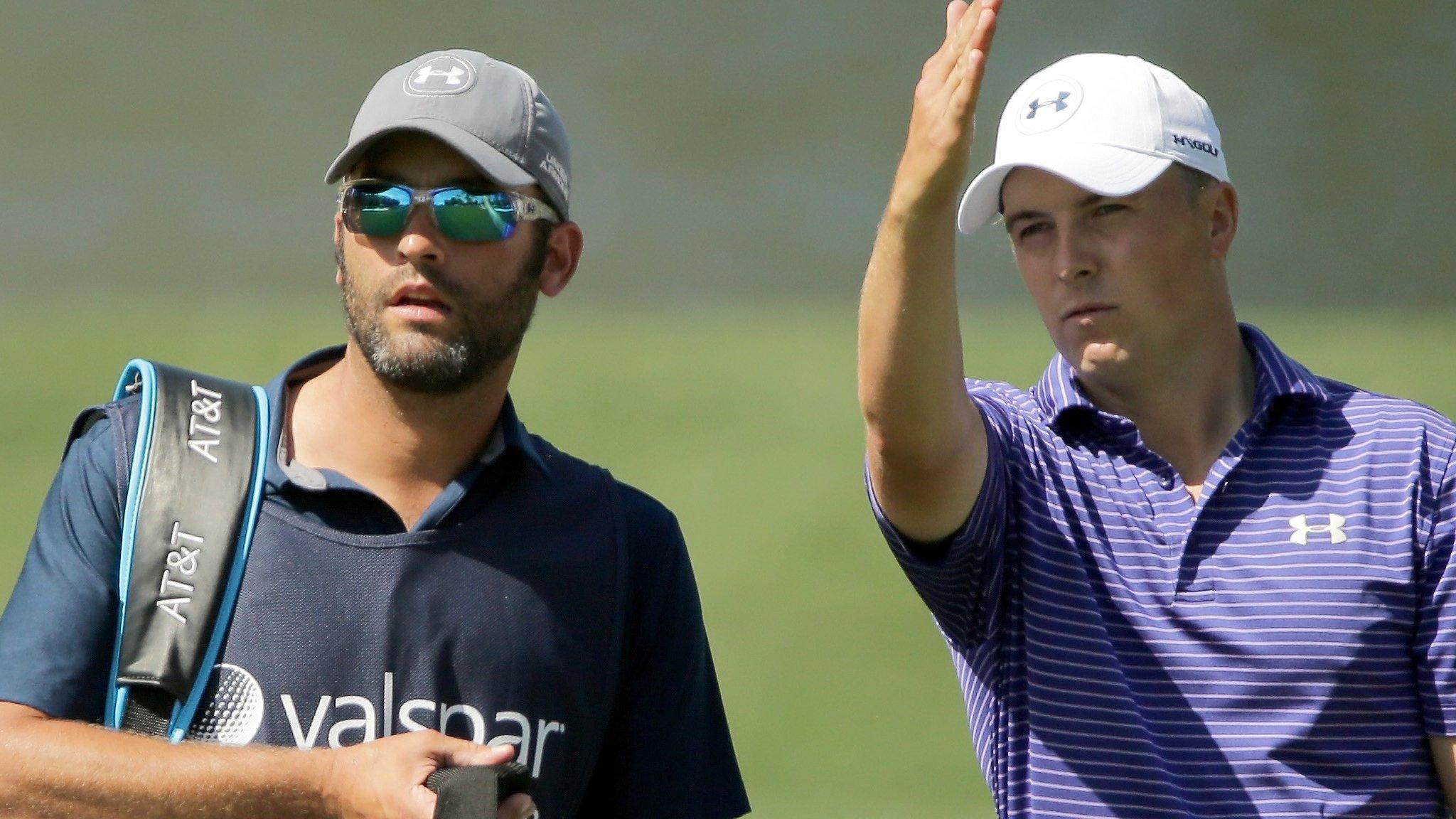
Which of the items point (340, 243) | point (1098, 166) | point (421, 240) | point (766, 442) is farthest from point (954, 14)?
point (766, 442)

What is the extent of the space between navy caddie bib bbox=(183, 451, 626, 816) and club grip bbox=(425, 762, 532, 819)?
0.67ft

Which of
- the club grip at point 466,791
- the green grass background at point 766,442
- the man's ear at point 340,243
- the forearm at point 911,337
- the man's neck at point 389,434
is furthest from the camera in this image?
the green grass background at point 766,442

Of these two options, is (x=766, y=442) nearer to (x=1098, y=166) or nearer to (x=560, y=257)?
(x=560, y=257)

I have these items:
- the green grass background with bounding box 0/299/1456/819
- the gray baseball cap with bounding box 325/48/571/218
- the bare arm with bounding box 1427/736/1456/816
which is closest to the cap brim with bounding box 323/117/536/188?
the gray baseball cap with bounding box 325/48/571/218

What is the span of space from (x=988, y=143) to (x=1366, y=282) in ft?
3.48

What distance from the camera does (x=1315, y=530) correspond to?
2.02 metres

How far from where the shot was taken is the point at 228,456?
196 centimetres

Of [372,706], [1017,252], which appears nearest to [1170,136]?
[1017,252]

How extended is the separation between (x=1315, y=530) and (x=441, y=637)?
1011 millimetres

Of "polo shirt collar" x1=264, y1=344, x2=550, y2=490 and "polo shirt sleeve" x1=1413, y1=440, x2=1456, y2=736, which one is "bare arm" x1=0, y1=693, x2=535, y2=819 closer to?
"polo shirt collar" x1=264, y1=344, x2=550, y2=490

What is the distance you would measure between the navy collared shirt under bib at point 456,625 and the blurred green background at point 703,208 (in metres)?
2.03

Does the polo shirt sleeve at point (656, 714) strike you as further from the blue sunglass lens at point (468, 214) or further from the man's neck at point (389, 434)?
the blue sunglass lens at point (468, 214)

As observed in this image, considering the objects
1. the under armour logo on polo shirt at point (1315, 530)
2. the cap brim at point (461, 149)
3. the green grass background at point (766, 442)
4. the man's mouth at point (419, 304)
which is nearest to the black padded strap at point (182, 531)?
the man's mouth at point (419, 304)

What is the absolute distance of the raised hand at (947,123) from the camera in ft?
5.90
